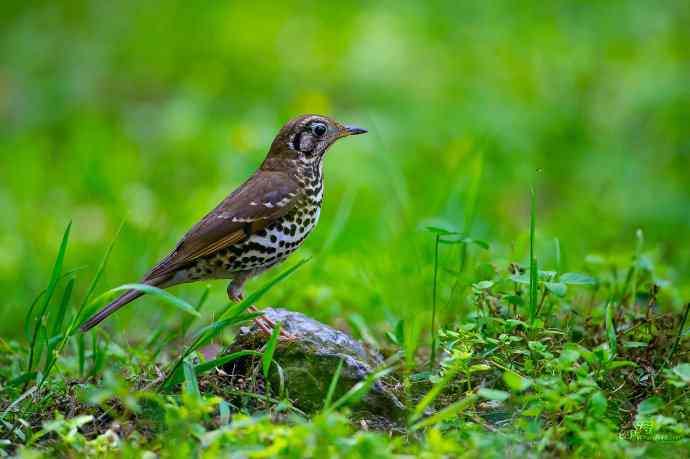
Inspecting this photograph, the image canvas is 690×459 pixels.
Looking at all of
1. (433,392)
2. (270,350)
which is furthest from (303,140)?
(433,392)

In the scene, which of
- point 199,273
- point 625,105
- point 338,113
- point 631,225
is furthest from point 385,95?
point 199,273

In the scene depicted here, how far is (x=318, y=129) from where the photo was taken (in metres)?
5.45

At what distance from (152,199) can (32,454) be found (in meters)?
5.32

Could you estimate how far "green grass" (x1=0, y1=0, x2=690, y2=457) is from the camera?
12.5 feet

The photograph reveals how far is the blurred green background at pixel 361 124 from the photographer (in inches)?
264

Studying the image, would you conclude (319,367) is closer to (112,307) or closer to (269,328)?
(269,328)

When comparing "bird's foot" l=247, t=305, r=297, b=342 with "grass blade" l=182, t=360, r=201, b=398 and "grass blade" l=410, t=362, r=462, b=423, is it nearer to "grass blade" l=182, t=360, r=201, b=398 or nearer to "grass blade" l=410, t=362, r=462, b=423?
"grass blade" l=182, t=360, r=201, b=398

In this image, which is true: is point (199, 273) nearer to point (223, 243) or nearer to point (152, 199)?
point (223, 243)

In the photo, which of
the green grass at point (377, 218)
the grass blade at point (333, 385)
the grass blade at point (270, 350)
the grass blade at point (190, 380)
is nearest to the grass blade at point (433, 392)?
the green grass at point (377, 218)

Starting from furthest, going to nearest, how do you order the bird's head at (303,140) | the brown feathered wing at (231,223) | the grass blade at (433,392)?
the bird's head at (303,140) < the brown feathered wing at (231,223) < the grass blade at (433,392)

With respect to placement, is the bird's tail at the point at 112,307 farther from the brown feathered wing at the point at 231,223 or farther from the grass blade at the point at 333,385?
the grass blade at the point at 333,385

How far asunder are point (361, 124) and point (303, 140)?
13.1ft

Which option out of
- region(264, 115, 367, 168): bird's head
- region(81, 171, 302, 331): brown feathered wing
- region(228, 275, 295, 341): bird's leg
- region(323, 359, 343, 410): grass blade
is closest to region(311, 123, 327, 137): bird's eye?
region(264, 115, 367, 168): bird's head

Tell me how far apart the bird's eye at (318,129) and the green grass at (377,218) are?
704 mm
